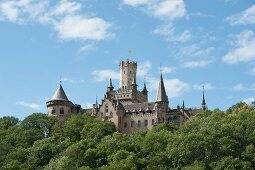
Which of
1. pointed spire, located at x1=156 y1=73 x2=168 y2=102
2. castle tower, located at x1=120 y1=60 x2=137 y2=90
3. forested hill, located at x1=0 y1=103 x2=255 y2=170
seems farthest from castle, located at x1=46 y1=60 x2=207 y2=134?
castle tower, located at x1=120 y1=60 x2=137 y2=90

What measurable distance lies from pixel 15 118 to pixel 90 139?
1105 inches

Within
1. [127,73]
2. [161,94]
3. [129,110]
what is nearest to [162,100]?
[161,94]

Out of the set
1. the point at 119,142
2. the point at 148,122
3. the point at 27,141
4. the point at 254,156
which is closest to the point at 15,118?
the point at 27,141

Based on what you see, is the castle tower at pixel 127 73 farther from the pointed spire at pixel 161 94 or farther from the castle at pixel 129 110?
the pointed spire at pixel 161 94

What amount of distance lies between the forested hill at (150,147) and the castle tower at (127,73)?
111 feet

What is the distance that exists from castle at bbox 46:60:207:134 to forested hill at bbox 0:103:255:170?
27.2 feet

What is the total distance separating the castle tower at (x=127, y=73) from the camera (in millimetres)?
157250

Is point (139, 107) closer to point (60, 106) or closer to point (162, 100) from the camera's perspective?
point (162, 100)

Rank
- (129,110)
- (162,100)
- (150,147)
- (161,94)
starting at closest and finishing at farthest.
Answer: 1. (150,147)
2. (162,100)
3. (161,94)
4. (129,110)

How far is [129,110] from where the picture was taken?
441 feet

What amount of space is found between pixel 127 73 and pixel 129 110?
83.0 ft

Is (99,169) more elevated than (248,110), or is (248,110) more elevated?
(248,110)

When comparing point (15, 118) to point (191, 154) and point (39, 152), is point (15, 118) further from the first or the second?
point (191, 154)

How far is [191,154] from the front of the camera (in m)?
94.8
